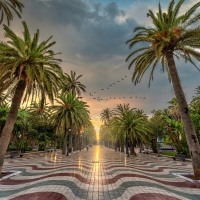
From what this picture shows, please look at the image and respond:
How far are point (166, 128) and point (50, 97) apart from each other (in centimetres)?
2398

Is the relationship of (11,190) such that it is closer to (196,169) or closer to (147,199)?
(147,199)

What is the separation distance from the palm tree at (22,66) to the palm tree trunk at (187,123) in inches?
349

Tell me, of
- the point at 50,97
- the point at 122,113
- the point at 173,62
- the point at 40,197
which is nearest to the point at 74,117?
the point at 122,113

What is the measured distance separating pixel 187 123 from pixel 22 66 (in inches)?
457

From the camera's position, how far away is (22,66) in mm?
9523

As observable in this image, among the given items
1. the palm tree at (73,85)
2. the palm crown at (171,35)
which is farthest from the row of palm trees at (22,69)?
the palm tree at (73,85)

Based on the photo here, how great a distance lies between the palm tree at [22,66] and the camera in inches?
373

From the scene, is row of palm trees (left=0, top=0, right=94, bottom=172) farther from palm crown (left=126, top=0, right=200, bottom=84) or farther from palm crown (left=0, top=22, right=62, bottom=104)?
palm crown (left=126, top=0, right=200, bottom=84)

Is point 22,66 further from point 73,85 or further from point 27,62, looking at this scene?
point 73,85

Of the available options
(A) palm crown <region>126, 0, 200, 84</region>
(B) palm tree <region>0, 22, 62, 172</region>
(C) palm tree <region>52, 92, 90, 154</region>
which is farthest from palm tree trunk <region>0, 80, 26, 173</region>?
(C) palm tree <region>52, 92, 90, 154</region>

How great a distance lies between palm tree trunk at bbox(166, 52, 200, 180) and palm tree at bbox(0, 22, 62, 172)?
8.86 meters

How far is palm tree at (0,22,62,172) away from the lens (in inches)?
373

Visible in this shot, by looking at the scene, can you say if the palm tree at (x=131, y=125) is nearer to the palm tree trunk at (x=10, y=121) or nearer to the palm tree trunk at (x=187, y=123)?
the palm tree trunk at (x=187, y=123)

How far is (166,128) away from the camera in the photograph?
92.3 ft
